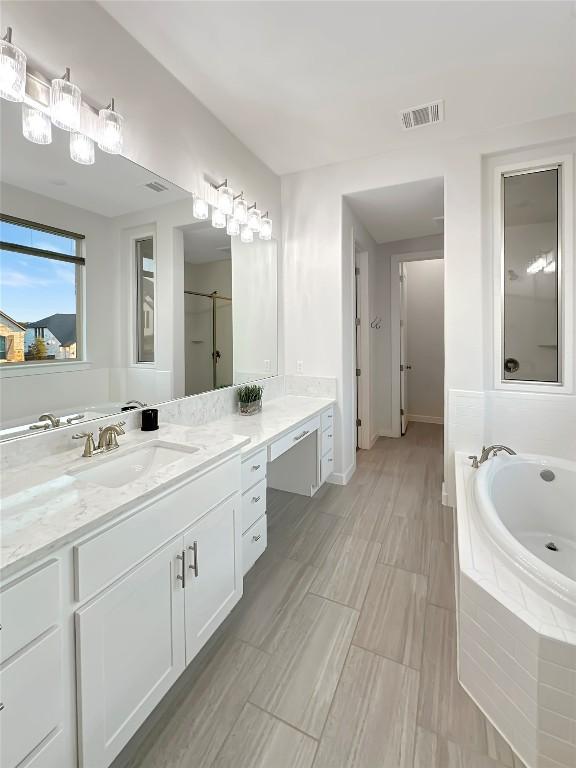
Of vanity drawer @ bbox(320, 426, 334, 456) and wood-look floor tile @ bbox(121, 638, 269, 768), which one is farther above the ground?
vanity drawer @ bbox(320, 426, 334, 456)

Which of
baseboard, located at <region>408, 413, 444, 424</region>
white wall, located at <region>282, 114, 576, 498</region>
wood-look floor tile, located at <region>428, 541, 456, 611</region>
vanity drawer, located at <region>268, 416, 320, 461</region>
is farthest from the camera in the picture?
baseboard, located at <region>408, 413, 444, 424</region>

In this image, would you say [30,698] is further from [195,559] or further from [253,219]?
[253,219]

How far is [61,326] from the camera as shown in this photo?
1.40 metres

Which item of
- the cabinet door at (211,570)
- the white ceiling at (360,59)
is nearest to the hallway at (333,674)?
the cabinet door at (211,570)

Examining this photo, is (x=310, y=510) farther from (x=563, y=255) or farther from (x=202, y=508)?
(x=563, y=255)

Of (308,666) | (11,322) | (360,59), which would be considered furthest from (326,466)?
(360,59)

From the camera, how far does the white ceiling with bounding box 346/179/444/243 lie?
9.16 feet

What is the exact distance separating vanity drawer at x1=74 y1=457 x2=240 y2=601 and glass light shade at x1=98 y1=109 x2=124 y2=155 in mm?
1438

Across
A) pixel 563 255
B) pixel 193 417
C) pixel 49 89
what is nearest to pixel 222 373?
pixel 193 417

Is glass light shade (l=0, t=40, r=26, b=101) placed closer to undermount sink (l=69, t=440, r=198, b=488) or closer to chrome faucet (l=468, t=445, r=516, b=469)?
undermount sink (l=69, t=440, r=198, b=488)

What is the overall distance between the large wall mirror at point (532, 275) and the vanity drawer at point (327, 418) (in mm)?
1306

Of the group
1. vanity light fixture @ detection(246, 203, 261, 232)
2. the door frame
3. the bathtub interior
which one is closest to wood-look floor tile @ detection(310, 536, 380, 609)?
the bathtub interior

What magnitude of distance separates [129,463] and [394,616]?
139 centimetres

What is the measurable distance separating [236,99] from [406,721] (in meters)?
3.07
